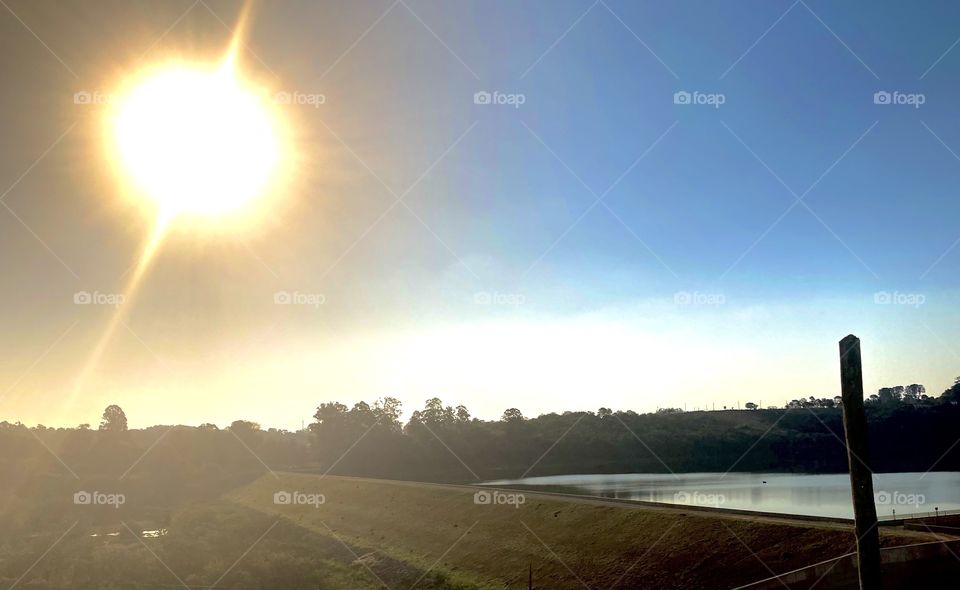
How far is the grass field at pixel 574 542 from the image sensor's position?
1097 inches

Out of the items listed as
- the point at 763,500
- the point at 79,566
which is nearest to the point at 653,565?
the point at 763,500

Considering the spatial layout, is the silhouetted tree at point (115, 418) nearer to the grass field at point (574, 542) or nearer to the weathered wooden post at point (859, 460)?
the grass field at point (574, 542)

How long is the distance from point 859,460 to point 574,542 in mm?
30897

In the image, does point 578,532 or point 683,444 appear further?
point 683,444

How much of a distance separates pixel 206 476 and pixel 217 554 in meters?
90.9

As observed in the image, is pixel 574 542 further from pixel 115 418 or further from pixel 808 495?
pixel 115 418

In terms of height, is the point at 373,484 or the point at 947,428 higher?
the point at 947,428

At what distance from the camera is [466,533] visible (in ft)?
159

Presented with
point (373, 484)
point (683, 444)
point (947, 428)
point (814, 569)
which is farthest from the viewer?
point (683, 444)

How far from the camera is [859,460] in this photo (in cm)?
1096

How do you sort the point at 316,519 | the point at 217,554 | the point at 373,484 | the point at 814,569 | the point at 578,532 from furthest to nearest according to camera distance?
the point at 373,484
the point at 316,519
the point at 217,554
the point at 578,532
the point at 814,569

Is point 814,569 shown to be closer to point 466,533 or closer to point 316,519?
point 466,533

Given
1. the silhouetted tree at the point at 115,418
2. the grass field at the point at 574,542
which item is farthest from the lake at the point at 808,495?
the silhouetted tree at the point at 115,418

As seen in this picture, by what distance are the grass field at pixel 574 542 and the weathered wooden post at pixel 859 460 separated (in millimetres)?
16827
